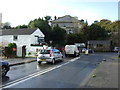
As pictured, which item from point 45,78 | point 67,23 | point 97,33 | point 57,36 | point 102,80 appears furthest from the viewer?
point 67,23

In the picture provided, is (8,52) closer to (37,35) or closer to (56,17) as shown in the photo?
(37,35)

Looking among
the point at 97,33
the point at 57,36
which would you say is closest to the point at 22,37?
the point at 57,36

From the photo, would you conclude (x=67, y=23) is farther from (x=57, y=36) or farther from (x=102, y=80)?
(x=102, y=80)

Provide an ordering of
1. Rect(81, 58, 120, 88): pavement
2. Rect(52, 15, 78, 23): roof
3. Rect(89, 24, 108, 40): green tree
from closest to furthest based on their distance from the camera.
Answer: Rect(81, 58, 120, 88): pavement, Rect(89, 24, 108, 40): green tree, Rect(52, 15, 78, 23): roof

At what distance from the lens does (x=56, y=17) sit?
288 ft

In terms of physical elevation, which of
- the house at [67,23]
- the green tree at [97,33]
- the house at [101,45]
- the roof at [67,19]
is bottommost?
the house at [101,45]

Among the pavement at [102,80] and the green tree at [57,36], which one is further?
the green tree at [57,36]

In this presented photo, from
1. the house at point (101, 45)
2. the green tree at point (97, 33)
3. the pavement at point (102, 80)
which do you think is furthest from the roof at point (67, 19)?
the pavement at point (102, 80)

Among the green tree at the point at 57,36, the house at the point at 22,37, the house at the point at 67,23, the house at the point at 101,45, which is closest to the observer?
the house at the point at 22,37

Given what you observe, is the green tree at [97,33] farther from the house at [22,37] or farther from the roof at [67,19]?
the house at [22,37]

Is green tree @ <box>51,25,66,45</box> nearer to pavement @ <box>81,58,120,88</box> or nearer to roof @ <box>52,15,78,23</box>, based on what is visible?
roof @ <box>52,15,78,23</box>

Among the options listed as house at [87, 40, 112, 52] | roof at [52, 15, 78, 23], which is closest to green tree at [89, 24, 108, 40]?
house at [87, 40, 112, 52]

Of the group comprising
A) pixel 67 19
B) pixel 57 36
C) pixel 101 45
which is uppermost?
pixel 67 19

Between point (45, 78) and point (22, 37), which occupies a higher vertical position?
point (22, 37)
